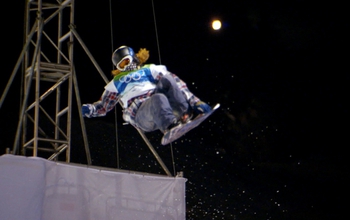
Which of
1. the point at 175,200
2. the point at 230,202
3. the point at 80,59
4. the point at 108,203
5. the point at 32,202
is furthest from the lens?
the point at 230,202

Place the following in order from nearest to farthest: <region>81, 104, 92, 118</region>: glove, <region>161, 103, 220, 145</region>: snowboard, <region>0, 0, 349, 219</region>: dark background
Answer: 1. <region>161, 103, 220, 145</region>: snowboard
2. <region>81, 104, 92, 118</region>: glove
3. <region>0, 0, 349, 219</region>: dark background

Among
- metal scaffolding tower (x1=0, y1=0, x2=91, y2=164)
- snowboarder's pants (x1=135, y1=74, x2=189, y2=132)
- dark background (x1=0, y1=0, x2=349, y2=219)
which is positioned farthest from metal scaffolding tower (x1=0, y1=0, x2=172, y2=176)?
dark background (x1=0, y1=0, x2=349, y2=219)

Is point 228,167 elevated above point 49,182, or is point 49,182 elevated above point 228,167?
point 228,167

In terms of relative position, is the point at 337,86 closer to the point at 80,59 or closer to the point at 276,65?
the point at 276,65

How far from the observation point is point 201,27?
10.4 metres

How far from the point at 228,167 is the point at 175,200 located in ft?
15.0

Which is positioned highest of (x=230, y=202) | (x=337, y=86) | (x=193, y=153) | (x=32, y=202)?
(x=337, y=86)

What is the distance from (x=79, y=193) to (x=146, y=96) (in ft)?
3.58

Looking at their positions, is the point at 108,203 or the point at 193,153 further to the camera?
the point at 193,153

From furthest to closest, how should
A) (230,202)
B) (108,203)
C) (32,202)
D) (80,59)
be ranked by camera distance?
(230,202)
(80,59)
(108,203)
(32,202)

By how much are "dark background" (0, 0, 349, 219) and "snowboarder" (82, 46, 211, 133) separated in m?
3.74

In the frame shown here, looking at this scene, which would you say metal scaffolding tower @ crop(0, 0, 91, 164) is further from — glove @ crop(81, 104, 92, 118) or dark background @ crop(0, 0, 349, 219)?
dark background @ crop(0, 0, 349, 219)

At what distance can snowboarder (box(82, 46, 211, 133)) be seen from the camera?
5.91 m

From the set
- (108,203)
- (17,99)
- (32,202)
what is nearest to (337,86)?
(17,99)
